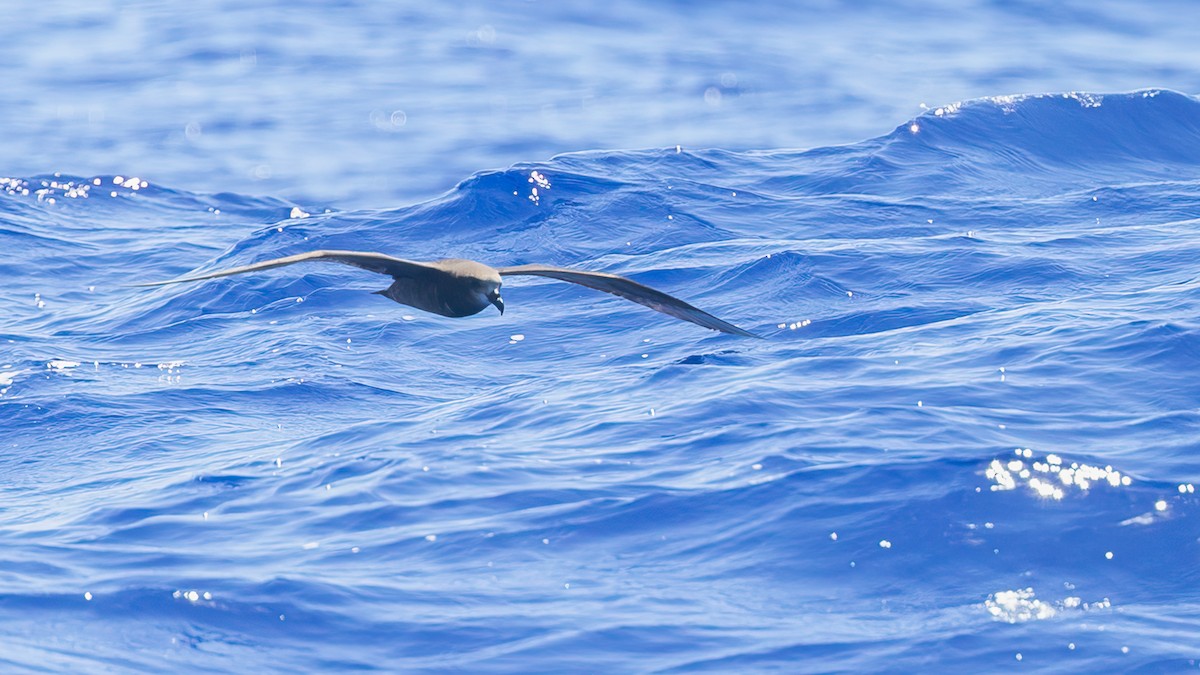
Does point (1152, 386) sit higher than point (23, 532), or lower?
higher

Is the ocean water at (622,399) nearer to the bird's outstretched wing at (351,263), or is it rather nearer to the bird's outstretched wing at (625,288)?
the bird's outstretched wing at (625,288)

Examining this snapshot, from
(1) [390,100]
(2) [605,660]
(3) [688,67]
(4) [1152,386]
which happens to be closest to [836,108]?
(3) [688,67]

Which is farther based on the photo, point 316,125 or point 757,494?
point 316,125

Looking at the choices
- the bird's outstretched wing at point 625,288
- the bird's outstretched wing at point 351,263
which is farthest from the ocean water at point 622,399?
the bird's outstretched wing at point 351,263

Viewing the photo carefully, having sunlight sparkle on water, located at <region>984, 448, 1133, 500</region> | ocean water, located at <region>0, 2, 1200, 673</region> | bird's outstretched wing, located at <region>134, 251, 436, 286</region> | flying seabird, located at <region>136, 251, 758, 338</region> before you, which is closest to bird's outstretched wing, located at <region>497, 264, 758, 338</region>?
flying seabird, located at <region>136, 251, 758, 338</region>

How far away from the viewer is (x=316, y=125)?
2759 cm

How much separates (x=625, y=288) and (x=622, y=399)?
2.60 m

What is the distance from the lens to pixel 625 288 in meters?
10.6

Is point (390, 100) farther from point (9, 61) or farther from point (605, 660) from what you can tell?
point (605, 660)

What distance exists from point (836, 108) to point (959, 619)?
61.6 ft

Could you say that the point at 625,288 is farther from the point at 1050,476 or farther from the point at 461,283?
the point at 1050,476

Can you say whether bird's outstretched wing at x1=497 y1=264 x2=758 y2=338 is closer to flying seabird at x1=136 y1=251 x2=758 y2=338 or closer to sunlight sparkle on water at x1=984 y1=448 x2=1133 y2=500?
flying seabird at x1=136 y1=251 x2=758 y2=338

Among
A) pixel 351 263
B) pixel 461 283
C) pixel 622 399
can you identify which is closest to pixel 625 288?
pixel 461 283

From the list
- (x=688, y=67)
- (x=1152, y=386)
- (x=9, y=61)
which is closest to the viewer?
(x=1152, y=386)
